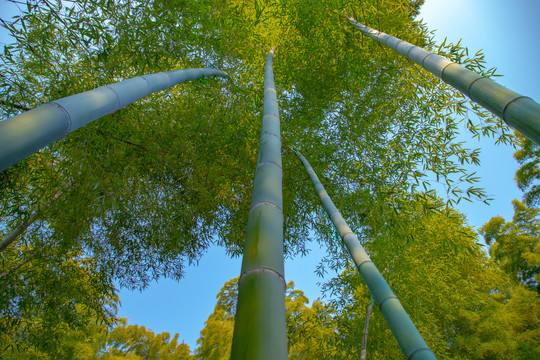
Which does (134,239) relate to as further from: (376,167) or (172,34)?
(376,167)

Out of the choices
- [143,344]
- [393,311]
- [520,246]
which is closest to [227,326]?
[143,344]

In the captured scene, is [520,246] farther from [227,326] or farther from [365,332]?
[227,326]

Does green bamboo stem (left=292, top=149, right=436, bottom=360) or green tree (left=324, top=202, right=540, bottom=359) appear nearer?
green bamboo stem (left=292, top=149, right=436, bottom=360)

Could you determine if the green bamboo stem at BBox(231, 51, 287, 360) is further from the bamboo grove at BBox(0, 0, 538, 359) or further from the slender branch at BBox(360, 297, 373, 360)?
the slender branch at BBox(360, 297, 373, 360)

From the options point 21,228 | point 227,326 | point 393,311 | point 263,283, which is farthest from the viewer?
point 227,326

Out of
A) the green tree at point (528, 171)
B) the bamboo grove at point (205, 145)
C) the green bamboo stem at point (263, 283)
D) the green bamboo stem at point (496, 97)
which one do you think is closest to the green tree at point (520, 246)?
the green tree at point (528, 171)

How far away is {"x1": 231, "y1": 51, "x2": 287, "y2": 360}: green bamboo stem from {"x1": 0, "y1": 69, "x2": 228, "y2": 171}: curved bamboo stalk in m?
0.73

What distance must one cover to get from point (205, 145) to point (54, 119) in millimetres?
3115

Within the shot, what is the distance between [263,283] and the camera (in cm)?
84

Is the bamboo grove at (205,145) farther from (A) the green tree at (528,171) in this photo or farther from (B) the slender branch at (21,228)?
(A) the green tree at (528,171)

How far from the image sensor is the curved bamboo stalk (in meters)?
0.83

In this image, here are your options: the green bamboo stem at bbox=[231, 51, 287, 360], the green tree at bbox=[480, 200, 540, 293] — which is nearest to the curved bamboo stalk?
the green bamboo stem at bbox=[231, 51, 287, 360]

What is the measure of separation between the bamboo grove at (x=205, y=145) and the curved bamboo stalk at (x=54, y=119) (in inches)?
62.8

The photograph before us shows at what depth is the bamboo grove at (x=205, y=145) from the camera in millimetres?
3152
